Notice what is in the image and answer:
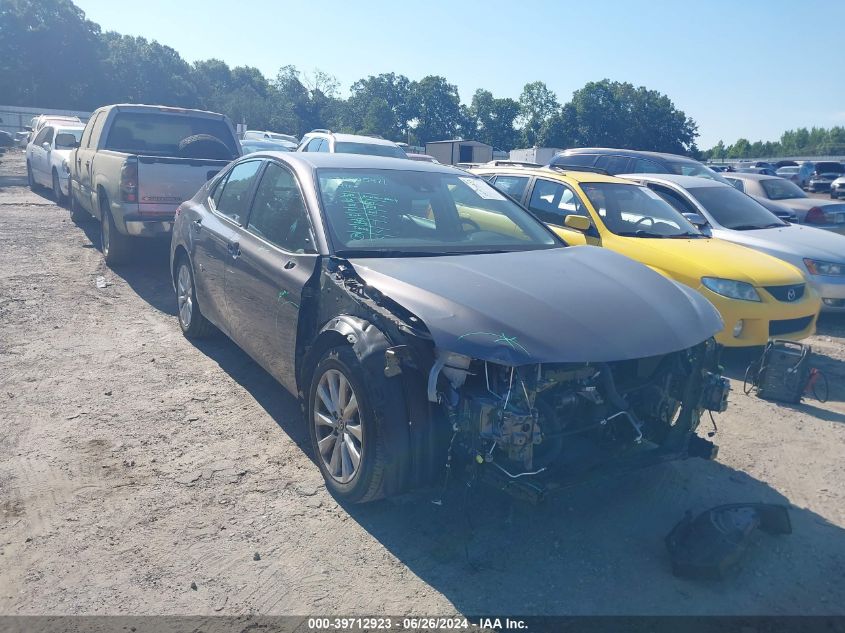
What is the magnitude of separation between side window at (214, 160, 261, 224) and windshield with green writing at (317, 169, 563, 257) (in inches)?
35.4

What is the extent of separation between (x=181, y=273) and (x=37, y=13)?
67.7m

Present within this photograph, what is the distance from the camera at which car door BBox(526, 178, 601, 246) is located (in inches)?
287

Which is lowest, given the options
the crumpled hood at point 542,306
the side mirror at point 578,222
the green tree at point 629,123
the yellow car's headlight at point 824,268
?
the yellow car's headlight at point 824,268

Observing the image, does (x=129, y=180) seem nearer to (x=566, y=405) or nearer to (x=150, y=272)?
(x=150, y=272)

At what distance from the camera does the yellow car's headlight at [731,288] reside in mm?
6246

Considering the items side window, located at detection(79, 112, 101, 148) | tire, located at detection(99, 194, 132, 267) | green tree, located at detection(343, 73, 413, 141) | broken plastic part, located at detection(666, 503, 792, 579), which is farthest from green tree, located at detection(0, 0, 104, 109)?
broken plastic part, located at detection(666, 503, 792, 579)

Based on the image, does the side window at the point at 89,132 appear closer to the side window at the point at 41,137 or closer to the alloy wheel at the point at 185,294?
the alloy wheel at the point at 185,294

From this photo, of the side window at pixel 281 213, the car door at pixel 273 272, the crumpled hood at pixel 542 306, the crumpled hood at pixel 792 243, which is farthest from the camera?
the crumpled hood at pixel 792 243

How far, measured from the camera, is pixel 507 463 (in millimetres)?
3203

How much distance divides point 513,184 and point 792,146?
8839 cm

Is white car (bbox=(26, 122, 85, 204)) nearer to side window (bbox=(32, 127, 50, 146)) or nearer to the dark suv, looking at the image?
side window (bbox=(32, 127, 50, 146))

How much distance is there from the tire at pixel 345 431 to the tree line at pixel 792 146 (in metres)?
79.3

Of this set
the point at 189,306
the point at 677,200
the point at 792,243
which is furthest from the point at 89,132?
the point at 792,243

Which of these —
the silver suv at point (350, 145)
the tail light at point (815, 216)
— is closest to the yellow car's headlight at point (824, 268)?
the tail light at point (815, 216)
